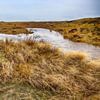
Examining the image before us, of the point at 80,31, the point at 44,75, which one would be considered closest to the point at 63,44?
the point at 44,75

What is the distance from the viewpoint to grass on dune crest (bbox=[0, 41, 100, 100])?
7.21 meters

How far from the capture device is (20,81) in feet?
24.8

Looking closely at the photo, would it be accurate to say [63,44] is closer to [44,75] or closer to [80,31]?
[44,75]

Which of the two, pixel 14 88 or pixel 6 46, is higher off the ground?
pixel 6 46

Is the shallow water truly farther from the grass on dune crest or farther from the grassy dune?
the grassy dune

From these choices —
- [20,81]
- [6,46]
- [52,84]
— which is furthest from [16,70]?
[6,46]

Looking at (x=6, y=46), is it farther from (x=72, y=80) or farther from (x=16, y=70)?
(x=72, y=80)

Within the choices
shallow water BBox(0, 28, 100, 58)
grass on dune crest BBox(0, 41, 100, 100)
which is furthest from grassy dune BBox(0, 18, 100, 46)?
grass on dune crest BBox(0, 41, 100, 100)

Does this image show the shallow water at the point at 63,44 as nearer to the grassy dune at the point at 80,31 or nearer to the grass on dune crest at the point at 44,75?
the grass on dune crest at the point at 44,75

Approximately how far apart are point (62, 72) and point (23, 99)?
6.33ft

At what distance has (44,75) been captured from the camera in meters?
7.91

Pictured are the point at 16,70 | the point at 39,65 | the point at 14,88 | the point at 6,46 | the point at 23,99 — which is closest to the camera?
the point at 23,99

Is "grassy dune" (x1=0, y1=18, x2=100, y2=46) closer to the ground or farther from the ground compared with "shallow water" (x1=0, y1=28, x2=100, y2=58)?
closer to the ground

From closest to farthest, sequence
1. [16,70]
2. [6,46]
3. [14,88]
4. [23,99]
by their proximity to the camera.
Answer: [23,99] → [14,88] → [16,70] → [6,46]
